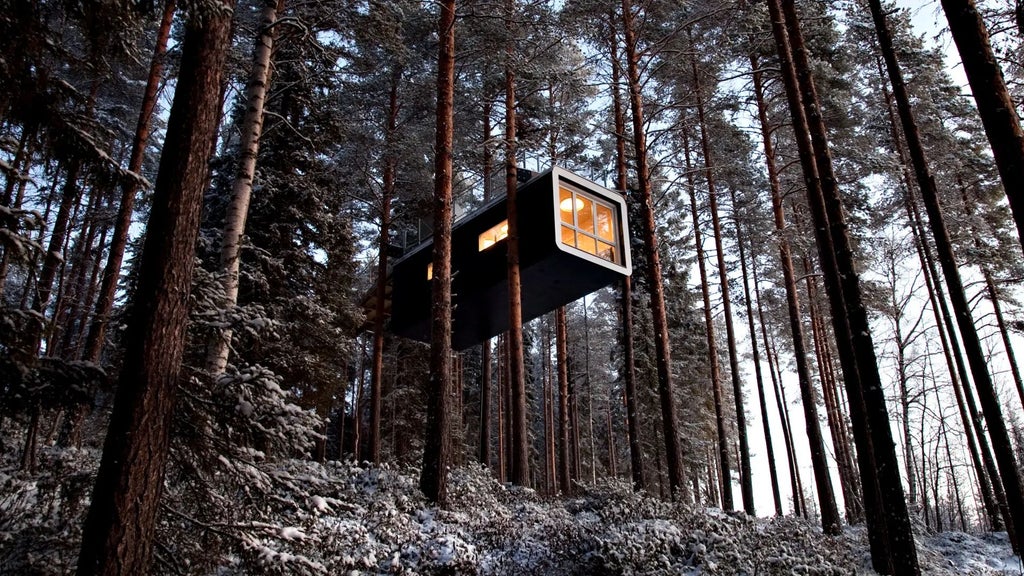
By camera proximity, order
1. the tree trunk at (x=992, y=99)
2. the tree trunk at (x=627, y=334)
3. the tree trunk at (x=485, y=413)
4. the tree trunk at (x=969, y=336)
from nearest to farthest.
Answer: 1. the tree trunk at (x=992, y=99)
2. the tree trunk at (x=969, y=336)
3. the tree trunk at (x=627, y=334)
4. the tree trunk at (x=485, y=413)

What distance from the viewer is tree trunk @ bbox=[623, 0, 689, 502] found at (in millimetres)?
11859

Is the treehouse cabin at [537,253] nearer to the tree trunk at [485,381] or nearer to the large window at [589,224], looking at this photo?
the large window at [589,224]

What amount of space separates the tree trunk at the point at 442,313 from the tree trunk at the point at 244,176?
11.5 feet

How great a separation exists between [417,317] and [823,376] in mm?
15554

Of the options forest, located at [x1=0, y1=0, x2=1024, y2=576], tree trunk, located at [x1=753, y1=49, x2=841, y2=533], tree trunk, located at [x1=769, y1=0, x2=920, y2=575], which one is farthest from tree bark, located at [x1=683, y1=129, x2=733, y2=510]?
tree trunk, located at [x1=769, y1=0, x2=920, y2=575]

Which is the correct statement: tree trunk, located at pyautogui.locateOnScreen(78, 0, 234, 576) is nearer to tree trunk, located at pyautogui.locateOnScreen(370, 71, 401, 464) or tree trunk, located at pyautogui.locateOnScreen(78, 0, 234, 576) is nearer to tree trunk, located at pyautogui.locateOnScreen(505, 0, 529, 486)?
tree trunk, located at pyautogui.locateOnScreen(505, 0, 529, 486)

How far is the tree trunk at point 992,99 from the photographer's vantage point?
5684 mm

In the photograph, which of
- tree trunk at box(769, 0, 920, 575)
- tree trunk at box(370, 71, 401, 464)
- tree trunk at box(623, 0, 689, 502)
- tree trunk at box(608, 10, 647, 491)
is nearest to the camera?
tree trunk at box(769, 0, 920, 575)

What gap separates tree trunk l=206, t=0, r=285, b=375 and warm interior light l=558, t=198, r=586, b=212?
7.99 metres

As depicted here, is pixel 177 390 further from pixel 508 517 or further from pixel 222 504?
pixel 508 517

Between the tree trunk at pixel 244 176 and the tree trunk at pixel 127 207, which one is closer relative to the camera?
the tree trunk at pixel 244 176

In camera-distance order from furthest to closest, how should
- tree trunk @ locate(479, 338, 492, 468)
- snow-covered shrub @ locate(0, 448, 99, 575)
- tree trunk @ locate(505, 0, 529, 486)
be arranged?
1. tree trunk @ locate(479, 338, 492, 468)
2. tree trunk @ locate(505, 0, 529, 486)
3. snow-covered shrub @ locate(0, 448, 99, 575)

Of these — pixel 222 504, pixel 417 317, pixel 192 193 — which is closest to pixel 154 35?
pixel 417 317

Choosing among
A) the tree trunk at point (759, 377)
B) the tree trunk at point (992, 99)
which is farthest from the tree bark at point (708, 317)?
the tree trunk at point (992, 99)
